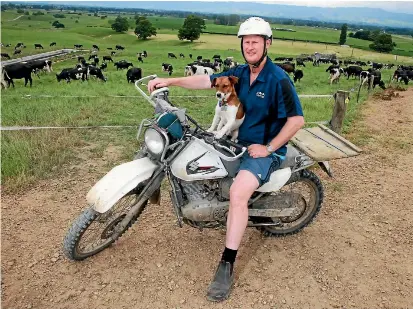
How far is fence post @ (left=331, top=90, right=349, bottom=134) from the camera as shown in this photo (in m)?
7.41

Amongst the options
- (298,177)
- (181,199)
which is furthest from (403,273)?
(181,199)

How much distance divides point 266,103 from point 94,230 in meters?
2.40

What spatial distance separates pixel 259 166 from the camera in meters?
3.70

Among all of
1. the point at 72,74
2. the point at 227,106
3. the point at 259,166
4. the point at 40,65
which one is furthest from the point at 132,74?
the point at 259,166

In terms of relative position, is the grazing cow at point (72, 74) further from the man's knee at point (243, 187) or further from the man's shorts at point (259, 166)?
the man's knee at point (243, 187)

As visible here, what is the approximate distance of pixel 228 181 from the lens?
3.88 meters

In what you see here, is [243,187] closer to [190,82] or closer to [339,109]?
[190,82]

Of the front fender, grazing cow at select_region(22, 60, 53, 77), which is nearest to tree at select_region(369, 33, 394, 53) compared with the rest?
grazing cow at select_region(22, 60, 53, 77)

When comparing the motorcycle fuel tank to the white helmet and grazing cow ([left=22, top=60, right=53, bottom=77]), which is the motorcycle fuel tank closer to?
the white helmet

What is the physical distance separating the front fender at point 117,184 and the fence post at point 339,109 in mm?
5046

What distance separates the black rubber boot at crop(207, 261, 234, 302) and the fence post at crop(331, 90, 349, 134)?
192 inches

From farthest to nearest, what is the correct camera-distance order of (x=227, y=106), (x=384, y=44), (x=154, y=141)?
(x=384, y=44)
(x=227, y=106)
(x=154, y=141)

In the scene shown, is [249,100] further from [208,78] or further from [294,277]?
[294,277]

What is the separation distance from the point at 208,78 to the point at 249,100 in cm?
80
